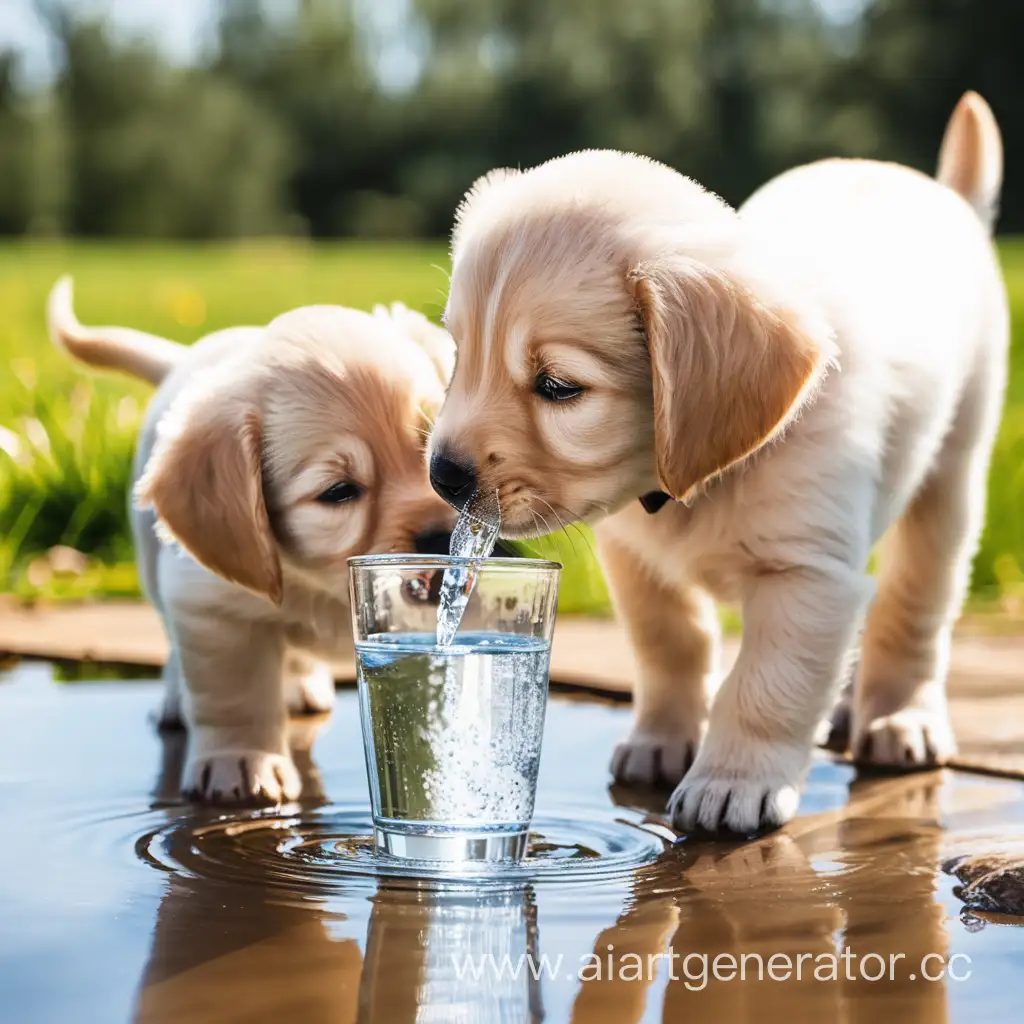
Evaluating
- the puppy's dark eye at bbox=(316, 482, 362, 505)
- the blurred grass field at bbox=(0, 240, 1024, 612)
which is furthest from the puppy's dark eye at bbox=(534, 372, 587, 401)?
the puppy's dark eye at bbox=(316, 482, 362, 505)

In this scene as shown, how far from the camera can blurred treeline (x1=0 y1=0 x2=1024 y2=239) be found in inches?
1085

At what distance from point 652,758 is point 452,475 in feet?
3.42

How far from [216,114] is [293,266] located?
1541 centimetres

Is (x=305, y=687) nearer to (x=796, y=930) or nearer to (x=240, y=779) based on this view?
(x=240, y=779)

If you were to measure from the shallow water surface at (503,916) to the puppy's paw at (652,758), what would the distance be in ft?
0.27

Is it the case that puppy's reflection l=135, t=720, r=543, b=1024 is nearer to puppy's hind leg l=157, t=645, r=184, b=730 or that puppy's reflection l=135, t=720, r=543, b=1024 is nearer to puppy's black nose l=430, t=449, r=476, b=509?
puppy's black nose l=430, t=449, r=476, b=509

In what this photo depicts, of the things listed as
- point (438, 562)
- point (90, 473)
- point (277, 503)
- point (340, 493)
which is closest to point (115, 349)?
point (277, 503)

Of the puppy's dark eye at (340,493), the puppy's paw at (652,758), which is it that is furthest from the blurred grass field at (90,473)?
the puppy's paw at (652,758)

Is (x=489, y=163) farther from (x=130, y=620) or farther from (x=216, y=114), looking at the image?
(x=130, y=620)

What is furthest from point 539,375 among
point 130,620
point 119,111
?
point 119,111

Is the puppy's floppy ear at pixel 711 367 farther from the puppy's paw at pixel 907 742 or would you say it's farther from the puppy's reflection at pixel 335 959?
A: the puppy's paw at pixel 907 742

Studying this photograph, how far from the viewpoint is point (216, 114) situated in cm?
3466

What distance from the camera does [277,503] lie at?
3082 millimetres

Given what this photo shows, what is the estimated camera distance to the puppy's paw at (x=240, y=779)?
305cm
